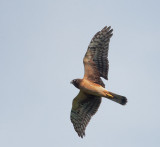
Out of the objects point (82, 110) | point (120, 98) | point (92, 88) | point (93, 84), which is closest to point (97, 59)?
point (93, 84)

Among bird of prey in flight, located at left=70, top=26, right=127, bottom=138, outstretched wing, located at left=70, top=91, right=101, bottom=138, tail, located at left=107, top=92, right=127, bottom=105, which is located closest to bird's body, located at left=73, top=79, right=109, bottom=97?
bird of prey in flight, located at left=70, top=26, right=127, bottom=138

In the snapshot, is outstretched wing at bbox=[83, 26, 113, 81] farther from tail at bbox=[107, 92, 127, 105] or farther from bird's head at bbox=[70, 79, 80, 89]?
tail at bbox=[107, 92, 127, 105]

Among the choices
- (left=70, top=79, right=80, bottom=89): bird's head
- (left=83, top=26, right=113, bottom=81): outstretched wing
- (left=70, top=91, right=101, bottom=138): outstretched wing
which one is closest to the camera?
(left=70, top=79, right=80, bottom=89): bird's head

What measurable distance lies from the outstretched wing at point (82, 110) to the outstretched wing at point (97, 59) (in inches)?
39.0

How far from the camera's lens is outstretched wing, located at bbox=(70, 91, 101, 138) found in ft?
61.7

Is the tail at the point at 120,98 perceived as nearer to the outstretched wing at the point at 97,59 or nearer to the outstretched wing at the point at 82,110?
the outstretched wing at the point at 97,59

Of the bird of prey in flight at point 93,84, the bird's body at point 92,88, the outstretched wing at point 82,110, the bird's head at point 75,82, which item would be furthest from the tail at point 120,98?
the bird's head at point 75,82

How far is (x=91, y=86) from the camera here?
17.9 m

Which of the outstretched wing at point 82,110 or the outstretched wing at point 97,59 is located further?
the outstretched wing at point 82,110

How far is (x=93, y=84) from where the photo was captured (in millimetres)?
18031

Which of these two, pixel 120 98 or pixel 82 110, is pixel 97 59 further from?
pixel 82 110

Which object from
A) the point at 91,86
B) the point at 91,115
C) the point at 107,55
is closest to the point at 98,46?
the point at 107,55

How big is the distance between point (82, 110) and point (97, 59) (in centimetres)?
243

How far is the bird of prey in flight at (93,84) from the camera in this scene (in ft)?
58.8
